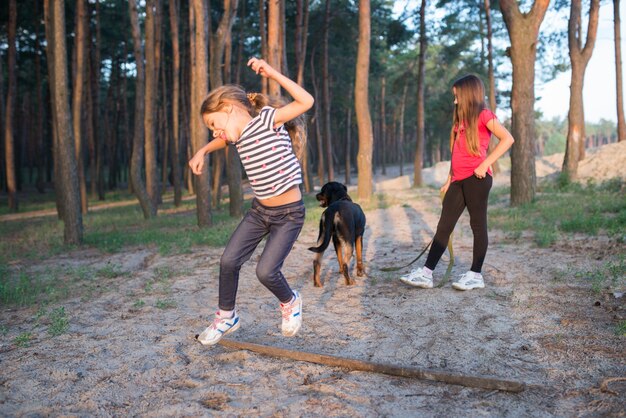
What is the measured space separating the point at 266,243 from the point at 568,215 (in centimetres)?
900

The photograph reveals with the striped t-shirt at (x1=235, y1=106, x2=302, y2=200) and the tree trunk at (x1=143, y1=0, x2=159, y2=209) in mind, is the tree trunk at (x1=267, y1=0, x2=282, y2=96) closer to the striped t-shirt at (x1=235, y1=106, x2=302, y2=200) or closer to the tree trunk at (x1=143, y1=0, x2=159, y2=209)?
the tree trunk at (x1=143, y1=0, x2=159, y2=209)

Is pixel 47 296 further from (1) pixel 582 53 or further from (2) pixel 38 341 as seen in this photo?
(1) pixel 582 53

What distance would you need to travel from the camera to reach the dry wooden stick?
3.27m

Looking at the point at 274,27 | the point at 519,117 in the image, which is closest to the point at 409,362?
the point at 519,117

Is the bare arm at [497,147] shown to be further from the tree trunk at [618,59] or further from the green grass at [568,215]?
the tree trunk at [618,59]

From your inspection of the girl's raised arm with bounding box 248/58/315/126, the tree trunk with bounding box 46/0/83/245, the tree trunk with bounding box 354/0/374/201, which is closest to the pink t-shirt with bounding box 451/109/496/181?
the girl's raised arm with bounding box 248/58/315/126

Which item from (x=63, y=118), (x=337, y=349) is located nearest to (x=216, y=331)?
(x=337, y=349)

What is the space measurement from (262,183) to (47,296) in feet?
13.3

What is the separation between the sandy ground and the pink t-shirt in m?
1.36

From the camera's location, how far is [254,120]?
3.84 metres

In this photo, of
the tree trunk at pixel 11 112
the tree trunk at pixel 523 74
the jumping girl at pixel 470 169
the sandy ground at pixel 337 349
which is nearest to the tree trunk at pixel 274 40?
the tree trunk at pixel 523 74

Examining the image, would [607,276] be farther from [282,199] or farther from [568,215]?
[568,215]

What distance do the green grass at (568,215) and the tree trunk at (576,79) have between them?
90.2 inches

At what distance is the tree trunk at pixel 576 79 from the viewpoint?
18.1 m
